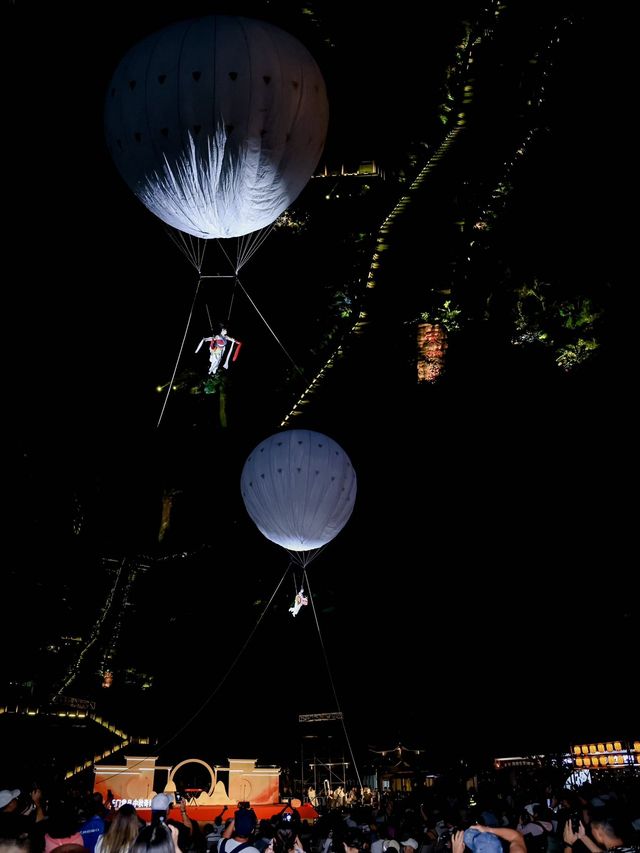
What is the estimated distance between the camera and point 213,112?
4.80 metres

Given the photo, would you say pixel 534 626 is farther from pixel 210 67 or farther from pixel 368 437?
pixel 210 67

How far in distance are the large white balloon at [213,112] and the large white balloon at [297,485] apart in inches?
134

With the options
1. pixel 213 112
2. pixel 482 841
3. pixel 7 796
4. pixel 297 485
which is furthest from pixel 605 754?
pixel 213 112

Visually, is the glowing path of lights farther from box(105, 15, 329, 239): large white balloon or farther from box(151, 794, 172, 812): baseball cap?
box(151, 794, 172, 812): baseball cap

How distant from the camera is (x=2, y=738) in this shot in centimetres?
1154

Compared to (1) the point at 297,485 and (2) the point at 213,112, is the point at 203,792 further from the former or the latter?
(2) the point at 213,112

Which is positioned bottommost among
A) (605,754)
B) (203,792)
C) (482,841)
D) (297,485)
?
(482,841)

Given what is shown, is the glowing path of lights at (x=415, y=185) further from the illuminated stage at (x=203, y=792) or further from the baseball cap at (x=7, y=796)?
the illuminated stage at (x=203, y=792)

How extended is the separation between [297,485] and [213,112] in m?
4.39

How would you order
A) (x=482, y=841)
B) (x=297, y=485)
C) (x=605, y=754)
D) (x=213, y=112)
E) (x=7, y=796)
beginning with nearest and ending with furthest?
1. (x=482, y=841)
2. (x=213, y=112)
3. (x=7, y=796)
4. (x=297, y=485)
5. (x=605, y=754)

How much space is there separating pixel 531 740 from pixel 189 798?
8398 mm

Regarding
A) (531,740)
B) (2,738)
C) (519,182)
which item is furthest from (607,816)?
(531,740)

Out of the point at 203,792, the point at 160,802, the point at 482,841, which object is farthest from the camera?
the point at 203,792

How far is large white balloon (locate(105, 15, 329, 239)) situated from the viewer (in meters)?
4.76
